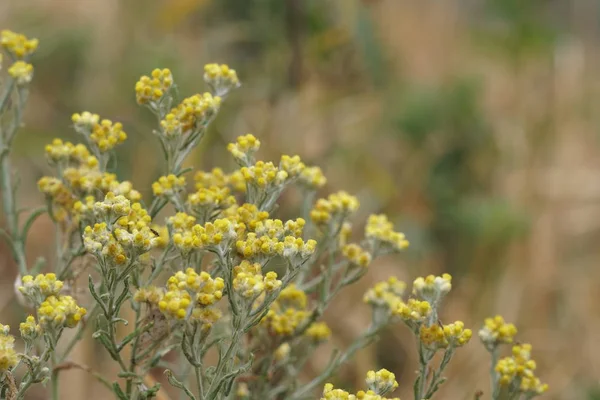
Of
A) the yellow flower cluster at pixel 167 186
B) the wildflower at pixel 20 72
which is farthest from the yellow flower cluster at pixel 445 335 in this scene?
the wildflower at pixel 20 72

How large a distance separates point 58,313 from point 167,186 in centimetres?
22

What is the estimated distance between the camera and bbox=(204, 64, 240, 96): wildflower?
3.35 feet

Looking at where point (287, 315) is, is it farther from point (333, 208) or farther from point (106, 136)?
point (106, 136)

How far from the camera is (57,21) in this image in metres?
3.49

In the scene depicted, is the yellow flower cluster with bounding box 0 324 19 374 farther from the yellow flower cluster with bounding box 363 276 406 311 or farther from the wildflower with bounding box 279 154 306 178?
the yellow flower cluster with bounding box 363 276 406 311

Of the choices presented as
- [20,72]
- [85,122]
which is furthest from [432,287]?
[20,72]

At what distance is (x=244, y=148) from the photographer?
0.96 meters

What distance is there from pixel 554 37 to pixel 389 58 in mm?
913

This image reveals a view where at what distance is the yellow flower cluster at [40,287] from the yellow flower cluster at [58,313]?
0.02 meters

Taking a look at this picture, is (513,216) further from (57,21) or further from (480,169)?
(57,21)

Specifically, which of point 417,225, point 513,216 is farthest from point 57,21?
point 513,216

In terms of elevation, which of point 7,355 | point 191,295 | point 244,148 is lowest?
point 7,355

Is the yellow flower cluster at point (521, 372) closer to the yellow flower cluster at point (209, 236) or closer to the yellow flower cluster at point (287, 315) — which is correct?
A: the yellow flower cluster at point (287, 315)

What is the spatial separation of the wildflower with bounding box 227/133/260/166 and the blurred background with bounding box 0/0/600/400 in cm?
100
